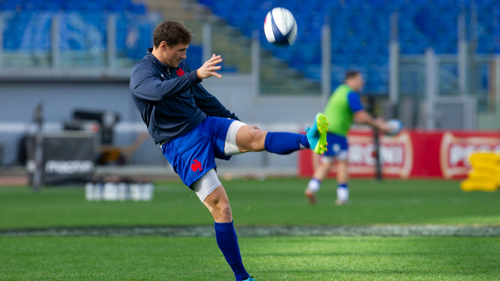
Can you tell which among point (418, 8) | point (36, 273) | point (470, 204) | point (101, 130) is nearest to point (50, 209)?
point (36, 273)

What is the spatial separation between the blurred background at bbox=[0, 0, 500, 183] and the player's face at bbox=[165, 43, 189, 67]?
13410 millimetres

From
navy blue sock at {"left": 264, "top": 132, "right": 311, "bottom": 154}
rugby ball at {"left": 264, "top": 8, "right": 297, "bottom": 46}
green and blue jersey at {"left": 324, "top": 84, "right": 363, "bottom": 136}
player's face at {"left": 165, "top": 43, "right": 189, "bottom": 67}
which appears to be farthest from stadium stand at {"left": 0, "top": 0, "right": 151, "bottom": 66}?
navy blue sock at {"left": 264, "top": 132, "right": 311, "bottom": 154}

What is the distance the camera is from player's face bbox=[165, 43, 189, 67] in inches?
192

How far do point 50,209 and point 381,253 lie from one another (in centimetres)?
621

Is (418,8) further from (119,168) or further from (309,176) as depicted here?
(119,168)

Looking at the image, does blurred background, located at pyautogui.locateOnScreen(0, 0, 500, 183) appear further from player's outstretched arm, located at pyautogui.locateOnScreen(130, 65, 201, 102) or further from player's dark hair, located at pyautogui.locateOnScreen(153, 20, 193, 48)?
player's outstretched arm, located at pyautogui.locateOnScreen(130, 65, 201, 102)

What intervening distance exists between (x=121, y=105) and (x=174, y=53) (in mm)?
17465

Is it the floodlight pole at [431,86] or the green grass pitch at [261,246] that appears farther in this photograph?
the floodlight pole at [431,86]

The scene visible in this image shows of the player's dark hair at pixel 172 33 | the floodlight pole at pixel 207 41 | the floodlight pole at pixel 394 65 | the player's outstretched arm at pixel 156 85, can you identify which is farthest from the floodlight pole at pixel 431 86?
the player's outstretched arm at pixel 156 85

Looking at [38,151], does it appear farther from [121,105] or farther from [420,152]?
[420,152]

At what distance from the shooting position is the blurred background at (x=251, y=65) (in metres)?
18.9

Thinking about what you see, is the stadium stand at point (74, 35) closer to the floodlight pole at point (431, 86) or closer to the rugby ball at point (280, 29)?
the floodlight pole at point (431, 86)

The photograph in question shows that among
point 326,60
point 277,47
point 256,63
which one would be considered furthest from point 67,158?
point 326,60

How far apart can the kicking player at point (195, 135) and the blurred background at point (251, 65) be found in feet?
43.7
